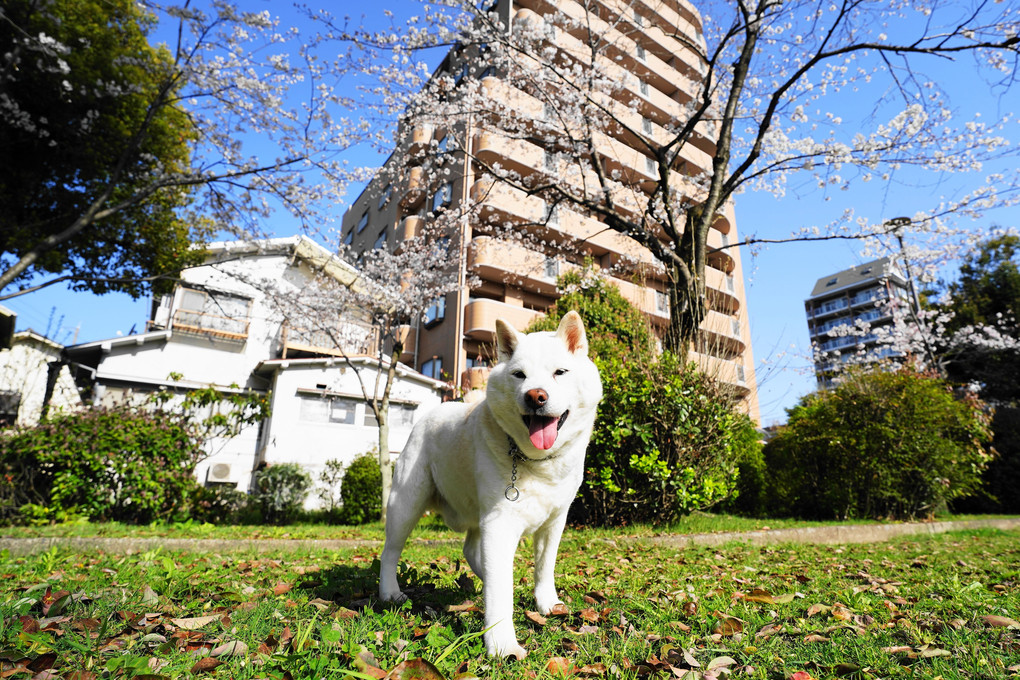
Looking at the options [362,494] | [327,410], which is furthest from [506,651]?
[327,410]

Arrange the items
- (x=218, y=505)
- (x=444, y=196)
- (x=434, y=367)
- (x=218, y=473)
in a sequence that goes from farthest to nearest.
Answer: (x=444, y=196), (x=434, y=367), (x=218, y=473), (x=218, y=505)

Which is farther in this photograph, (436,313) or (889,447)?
(436,313)

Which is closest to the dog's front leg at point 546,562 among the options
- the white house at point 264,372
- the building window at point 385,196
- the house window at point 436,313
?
the white house at point 264,372

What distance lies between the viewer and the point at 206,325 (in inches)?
723

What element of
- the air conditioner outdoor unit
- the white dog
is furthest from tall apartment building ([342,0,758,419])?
the white dog

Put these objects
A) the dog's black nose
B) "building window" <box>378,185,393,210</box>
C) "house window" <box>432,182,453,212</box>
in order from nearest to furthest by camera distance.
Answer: the dog's black nose
"house window" <box>432,182,453,212</box>
"building window" <box>378,185,393,210</box>

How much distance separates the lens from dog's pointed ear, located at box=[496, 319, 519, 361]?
7.85 feet

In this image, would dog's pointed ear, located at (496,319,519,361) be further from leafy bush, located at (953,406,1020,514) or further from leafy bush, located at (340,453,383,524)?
leafy bush, located at (953,406,1020,514)

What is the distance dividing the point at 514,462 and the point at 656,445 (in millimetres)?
5079

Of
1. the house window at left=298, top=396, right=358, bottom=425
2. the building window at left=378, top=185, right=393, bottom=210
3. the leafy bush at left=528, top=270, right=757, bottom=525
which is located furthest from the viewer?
the building window at left=378, top=185, right=393, bottom=210

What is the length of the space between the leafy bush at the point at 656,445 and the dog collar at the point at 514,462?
14.9 ft

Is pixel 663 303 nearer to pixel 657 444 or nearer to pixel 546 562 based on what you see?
pixel 657 444

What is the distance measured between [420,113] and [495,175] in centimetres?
295

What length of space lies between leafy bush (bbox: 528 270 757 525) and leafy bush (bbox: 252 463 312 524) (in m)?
7.91
